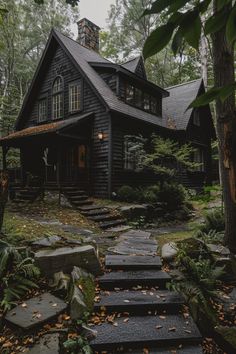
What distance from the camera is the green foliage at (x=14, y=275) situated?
12.1 feet

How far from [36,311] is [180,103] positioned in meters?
17.3

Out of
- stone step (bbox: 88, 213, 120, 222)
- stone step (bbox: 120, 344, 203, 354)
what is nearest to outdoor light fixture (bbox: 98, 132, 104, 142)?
stone step (bbox: 88, 213, 120, 222)

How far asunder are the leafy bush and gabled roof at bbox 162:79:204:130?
10.0 m

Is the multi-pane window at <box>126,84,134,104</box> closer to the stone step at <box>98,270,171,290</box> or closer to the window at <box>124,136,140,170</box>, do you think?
the window at <box>124,136,140,170</box>

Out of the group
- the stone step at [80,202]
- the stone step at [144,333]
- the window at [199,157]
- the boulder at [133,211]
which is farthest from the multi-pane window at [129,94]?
the stone step at [144,333]

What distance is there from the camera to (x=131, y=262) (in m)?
4.87

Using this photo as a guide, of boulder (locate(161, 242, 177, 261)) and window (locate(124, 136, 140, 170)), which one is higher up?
window (locate(124, 136, 140, 170))

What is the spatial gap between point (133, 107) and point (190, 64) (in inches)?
616

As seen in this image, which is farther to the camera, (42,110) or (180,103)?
(180,103)

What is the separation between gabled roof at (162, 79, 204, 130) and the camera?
16.7 meters

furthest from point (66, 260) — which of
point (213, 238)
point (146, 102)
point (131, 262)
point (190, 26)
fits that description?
point (146, 102)

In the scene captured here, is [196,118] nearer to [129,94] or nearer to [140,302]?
[129,94]

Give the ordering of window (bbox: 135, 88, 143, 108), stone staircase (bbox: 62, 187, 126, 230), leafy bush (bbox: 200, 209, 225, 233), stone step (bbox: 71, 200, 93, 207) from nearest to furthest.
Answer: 1. leafy bush (bbox: 200, 209, 225, 233)
2. stone staircase (bbox: 62, 187, 126, 230)
3. stone step (bbox: 71, 200, 93, 207)
4. window (bbox: 135, 88, 143, 108)

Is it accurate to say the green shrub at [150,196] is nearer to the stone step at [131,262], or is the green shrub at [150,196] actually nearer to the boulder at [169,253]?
the boulder at [169,253]
